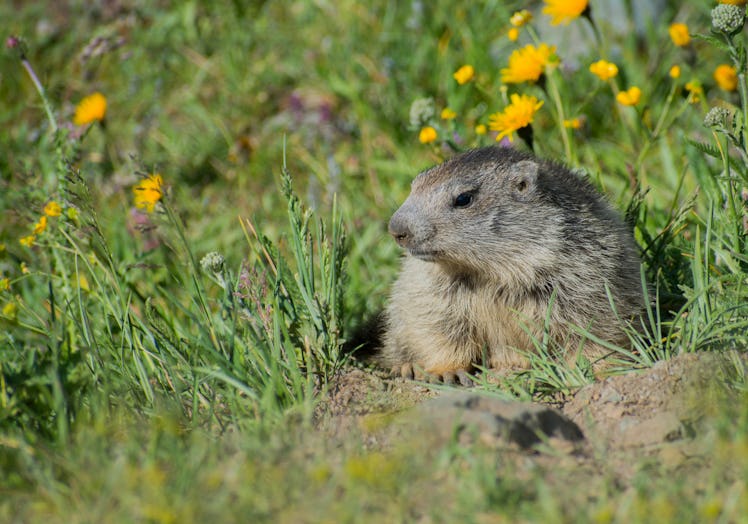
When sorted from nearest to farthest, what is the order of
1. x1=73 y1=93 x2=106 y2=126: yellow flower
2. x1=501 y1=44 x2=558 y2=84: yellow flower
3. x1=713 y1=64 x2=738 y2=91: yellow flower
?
1. x1=501 y1=44 x2=558 y2=84: yellow flower
2. x1=713 y1=64 x2=738 y2=91: yellow flower
3. x1=73 y1=93 x2=106 y2=126: yellow flower

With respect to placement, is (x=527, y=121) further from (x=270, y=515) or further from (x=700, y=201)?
(x=270, y=515)

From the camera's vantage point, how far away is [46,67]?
6820 mm

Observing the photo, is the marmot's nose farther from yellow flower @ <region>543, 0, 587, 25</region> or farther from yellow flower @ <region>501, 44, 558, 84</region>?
yellow flower @ <region>543, 0, 587, 25</region>

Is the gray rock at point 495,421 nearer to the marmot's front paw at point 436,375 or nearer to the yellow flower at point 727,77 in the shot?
the marmot's front paw at point 436,375

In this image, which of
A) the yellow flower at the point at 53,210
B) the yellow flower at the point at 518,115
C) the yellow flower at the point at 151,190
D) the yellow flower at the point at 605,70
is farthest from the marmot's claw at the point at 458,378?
the yellow flower at the point at 53,210

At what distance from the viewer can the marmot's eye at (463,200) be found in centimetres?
396

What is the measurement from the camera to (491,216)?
3.94m

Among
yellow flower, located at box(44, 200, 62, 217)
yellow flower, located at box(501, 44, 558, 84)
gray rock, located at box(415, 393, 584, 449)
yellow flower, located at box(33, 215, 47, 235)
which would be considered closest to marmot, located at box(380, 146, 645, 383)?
yellow flower, located at box(501, 44, 558, 84)

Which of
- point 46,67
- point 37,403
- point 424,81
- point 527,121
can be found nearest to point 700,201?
point 527,121

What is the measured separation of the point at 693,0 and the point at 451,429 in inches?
204

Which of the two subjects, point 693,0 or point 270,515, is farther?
point 693,0

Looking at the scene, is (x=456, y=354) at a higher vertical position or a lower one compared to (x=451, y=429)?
lower

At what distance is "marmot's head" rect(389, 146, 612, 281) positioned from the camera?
153 inches

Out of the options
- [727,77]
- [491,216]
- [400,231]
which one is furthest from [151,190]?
[727,77]
